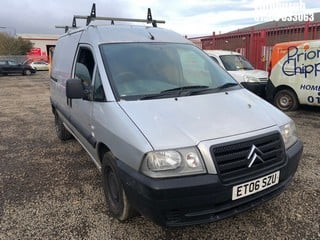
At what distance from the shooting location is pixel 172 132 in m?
2.57

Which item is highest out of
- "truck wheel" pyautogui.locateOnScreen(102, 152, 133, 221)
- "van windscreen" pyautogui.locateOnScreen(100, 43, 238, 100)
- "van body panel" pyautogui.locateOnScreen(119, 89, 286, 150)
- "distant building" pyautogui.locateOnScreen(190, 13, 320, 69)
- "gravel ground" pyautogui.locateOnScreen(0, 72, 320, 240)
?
"distant building" pyautogui.locateOnScreen(190, 13, 320, 69)

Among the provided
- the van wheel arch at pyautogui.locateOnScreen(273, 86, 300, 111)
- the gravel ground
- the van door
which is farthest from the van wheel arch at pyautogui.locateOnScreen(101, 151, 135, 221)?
the van wheel arch at pyautogui.locateOnScreen(273, 86, 300, 111)

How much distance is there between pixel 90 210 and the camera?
343 cm

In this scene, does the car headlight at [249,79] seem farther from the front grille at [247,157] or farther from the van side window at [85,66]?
the front grille at [247,157]

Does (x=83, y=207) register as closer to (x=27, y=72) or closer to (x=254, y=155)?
(x=254, y=155)

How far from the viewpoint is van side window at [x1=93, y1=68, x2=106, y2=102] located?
127 inches

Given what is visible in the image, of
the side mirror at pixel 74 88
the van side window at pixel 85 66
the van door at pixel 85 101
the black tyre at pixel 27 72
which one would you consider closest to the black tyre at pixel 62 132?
the van door at pixel 85 101

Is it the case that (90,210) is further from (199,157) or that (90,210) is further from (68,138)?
(68,138)

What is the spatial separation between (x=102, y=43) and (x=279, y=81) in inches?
249

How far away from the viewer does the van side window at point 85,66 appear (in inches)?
145

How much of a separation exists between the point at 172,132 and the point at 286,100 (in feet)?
22.6

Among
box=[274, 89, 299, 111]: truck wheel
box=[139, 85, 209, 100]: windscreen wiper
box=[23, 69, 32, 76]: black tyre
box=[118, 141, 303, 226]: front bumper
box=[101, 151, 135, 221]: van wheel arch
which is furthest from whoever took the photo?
box=[23, 69, 32, 76]: black tyre

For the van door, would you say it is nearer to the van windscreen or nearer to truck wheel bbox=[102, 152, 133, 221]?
the van windscreen

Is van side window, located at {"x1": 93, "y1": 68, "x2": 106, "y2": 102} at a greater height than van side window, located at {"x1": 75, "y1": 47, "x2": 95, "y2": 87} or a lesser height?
lesser
